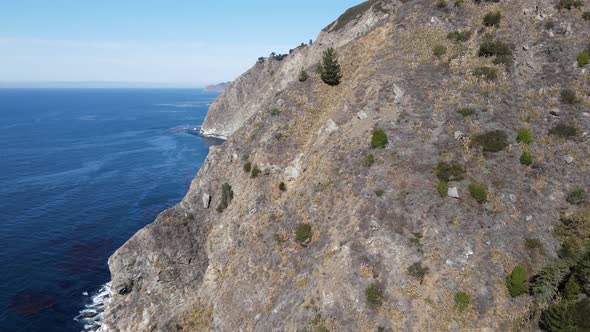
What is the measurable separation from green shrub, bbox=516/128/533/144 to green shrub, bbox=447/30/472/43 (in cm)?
1967

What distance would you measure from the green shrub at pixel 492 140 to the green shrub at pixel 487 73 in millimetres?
9940

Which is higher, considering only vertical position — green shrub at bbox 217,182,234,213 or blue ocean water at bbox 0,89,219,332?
green shrub at bbox 217,182,234,213

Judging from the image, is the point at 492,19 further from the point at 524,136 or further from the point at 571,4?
the point at 524,136

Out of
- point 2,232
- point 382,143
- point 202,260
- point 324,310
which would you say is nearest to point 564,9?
point 382,143

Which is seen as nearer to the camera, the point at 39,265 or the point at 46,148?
the point at 39,265

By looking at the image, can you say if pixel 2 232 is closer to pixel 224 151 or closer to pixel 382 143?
pixel 224 151

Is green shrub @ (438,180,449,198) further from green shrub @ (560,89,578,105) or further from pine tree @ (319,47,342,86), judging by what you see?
pine tree @ (319,47,342,86)

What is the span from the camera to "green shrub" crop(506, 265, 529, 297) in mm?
25547

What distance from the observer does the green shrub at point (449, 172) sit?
32219mm

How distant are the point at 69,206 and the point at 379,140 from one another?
78484mm

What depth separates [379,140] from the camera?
120 ft

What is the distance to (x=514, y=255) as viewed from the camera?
27656mm

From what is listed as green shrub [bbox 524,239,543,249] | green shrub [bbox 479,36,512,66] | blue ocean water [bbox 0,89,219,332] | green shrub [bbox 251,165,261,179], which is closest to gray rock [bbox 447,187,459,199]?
green shrub [bbox 524,239,543,249]

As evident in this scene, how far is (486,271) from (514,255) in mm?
2903
